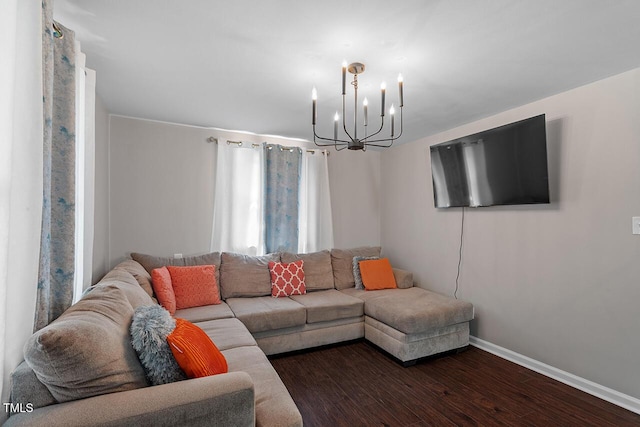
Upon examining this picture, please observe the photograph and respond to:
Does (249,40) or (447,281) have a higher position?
(249,40)

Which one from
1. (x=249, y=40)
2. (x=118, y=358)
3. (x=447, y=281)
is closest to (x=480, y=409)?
(x=447, y=281)

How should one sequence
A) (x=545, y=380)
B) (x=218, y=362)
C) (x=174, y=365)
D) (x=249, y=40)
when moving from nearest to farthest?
(x=174, y=365), (x=218, y=362), (x=249, y=40), (x=545, y=380)

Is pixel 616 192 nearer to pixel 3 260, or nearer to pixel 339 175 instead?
pixel 339 175

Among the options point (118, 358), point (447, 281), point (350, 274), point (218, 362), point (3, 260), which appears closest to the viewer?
point (3, 260)

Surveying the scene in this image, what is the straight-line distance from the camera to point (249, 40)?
188cm

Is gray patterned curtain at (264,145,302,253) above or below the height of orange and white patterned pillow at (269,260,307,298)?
above

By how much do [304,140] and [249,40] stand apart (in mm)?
2483

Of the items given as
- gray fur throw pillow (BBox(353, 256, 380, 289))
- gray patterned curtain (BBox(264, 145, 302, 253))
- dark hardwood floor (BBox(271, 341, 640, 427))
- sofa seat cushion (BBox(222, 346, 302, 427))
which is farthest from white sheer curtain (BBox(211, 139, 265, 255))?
sofa seat cushion (BBox(222, 346, 302, 427))

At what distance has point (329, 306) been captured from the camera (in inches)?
127

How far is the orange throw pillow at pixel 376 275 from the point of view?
3.85m

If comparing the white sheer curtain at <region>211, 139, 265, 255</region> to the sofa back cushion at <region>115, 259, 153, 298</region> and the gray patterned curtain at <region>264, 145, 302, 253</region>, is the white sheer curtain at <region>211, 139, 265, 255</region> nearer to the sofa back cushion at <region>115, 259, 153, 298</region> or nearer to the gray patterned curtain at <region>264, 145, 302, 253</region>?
the gray patterned curtain at <region>264, 145, 302, 253</region>

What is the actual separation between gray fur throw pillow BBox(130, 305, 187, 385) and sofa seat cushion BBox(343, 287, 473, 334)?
2042 millimetres

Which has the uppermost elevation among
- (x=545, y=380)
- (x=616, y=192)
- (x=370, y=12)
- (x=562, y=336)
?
(x=370, y=12)

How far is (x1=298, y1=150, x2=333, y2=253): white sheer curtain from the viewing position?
14.1 ft
